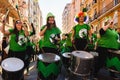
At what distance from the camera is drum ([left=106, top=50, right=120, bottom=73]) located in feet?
22.5

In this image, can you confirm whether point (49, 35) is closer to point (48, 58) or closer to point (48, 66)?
point (48, 58)

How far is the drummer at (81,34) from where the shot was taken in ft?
23.4

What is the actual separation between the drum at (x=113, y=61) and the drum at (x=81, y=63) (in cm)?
111

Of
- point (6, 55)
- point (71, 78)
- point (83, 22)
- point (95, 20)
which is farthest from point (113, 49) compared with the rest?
point (95, 20)

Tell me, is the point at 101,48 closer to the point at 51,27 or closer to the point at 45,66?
the point at 51,27

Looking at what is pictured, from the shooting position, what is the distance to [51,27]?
260 inches

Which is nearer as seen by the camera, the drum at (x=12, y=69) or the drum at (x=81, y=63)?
the drum at (x=12, y=69)

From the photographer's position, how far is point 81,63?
19.2 ft

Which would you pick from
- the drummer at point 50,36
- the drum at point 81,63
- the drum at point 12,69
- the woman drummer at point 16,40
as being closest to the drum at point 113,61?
the drum at point 81,63

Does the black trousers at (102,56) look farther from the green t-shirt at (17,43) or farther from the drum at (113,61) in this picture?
the green t-shirt at (17,43)

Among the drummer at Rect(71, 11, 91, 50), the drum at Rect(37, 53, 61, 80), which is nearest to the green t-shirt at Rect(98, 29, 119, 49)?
the drummer at Rect(71, 11, 91, 50)

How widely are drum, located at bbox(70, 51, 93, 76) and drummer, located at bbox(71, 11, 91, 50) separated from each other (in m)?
1.18

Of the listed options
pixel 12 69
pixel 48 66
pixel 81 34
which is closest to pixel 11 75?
pixel 12 69

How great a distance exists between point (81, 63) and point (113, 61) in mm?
A: 1388
